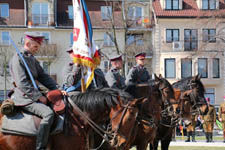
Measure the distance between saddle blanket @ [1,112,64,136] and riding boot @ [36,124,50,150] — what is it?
0.55 feet

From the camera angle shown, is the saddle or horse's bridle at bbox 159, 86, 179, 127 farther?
horse's bridle at bbox 159, 86, 179, 127

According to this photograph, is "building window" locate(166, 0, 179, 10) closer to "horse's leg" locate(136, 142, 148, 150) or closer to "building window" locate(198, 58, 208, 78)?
"building window" locate(198, 58, 208, 78)

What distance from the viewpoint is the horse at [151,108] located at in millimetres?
9781

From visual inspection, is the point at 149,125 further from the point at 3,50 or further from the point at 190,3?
the point at 190,3

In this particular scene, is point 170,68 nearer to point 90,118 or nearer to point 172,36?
point 172,36

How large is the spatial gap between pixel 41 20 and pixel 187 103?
34.1 meters

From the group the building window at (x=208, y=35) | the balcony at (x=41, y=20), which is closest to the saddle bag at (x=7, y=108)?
the building window at (x=208, y=35)

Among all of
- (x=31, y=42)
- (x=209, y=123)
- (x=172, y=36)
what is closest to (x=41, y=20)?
(x=172, y=36)

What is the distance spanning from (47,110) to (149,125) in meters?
3.51

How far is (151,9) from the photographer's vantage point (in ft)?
141

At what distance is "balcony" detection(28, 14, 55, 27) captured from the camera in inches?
1710

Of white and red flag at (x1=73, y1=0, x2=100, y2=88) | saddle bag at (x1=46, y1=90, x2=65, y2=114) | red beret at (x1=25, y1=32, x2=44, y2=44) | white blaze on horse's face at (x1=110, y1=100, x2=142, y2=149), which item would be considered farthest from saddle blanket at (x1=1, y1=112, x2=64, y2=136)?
white and red flag at (x1=73, y1=0, x2=100, y2=88)

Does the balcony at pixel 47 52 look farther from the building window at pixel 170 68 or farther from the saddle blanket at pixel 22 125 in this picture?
the saddle blanket at pixel 22 125

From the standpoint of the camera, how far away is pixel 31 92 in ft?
22.7
